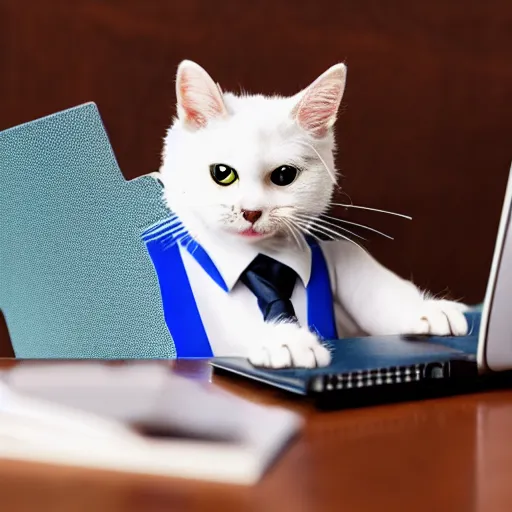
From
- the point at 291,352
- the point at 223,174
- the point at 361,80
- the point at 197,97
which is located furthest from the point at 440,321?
the point at 361,80

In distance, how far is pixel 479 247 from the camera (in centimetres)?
213

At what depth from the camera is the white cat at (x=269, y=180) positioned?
3.23 feet

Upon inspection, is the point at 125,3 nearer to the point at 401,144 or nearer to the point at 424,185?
the point at 401,144

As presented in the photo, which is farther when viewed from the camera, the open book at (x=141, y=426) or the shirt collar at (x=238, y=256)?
the shirt collar at (x=238, y=256)

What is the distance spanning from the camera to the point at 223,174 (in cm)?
100

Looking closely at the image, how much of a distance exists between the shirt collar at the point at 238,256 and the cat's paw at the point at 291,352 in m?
0.33

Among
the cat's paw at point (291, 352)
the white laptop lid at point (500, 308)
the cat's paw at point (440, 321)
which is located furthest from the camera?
the cat's paw at point (440, 321)

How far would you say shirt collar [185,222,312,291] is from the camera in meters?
1.04

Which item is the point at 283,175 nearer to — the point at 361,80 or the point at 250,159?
the point at 250,159

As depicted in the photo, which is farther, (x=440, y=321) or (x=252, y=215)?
(x=252, y=215)

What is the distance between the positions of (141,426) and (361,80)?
1.63 meters

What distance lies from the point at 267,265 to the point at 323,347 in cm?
35

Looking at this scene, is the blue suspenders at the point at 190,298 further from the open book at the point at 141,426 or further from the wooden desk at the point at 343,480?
the wooden desk at the point at 343,480

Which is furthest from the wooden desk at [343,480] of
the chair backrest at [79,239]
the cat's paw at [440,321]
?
the chair backrest at [79,239]
